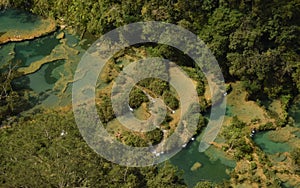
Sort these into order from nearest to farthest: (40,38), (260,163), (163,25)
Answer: (260,163) → (163,25) → (40,38)

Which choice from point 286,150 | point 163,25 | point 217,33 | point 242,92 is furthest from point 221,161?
point 163,25

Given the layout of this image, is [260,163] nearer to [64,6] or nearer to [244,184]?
[244,184]

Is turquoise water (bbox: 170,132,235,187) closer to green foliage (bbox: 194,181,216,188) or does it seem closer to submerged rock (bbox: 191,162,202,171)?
submerged rock (bbox: 191,162,202,171)

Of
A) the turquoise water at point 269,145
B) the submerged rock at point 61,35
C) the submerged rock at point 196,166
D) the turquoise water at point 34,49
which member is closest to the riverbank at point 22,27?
the turquoise water at point 34,49

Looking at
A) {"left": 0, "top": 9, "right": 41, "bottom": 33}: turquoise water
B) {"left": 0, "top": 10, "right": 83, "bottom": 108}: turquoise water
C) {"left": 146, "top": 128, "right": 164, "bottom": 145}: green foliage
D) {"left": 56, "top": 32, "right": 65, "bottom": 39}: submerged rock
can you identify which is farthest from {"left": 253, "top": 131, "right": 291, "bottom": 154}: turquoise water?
{"left": 0, "top": 9, "right": 41, "bottom": 33}: turquoise water

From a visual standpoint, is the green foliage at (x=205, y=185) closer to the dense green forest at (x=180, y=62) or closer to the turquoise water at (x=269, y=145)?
the dense green forest at (x=180, y=62)

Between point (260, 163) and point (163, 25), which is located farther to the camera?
point (163, 25)
